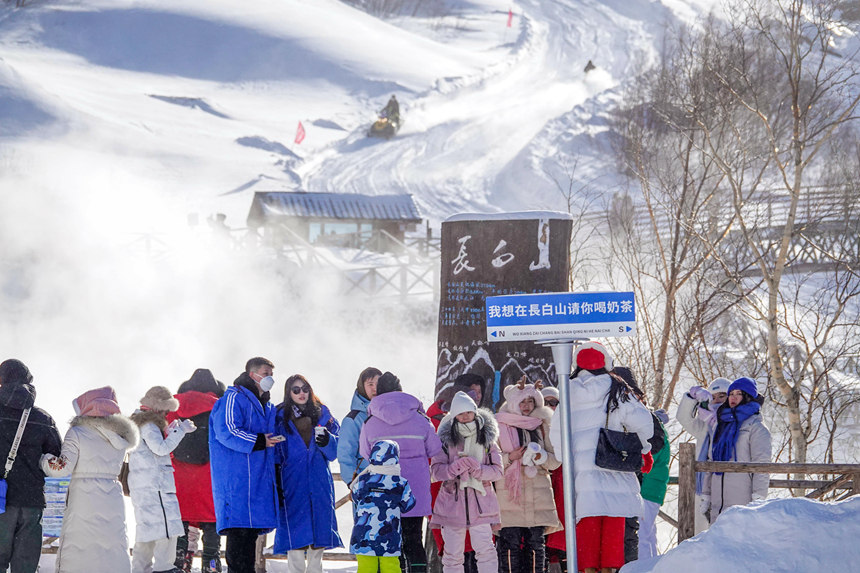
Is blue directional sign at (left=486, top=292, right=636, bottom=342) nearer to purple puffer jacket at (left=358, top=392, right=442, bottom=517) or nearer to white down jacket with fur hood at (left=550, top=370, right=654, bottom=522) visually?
white down jacket with fur hood at (left=550, top=370, right=654, bottom=522)

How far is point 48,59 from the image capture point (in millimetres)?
63062

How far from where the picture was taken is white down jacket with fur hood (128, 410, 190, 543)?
5.81 m

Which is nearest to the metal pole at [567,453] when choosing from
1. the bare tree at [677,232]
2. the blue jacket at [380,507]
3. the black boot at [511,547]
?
the blue jacket at [380,507]

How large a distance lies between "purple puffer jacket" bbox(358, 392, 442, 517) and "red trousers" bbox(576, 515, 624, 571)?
90 centimetres

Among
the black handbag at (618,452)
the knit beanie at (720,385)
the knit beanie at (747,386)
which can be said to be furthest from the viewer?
the knit beanie at (720,385)

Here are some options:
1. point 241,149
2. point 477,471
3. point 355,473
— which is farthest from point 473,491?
point 241,149

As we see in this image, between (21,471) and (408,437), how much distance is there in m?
2.17

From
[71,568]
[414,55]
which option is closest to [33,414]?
[71,568]

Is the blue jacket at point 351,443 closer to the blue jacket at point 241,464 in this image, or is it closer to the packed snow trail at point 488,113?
the blue jacket at point 241,464

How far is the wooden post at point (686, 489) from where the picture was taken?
231 inches

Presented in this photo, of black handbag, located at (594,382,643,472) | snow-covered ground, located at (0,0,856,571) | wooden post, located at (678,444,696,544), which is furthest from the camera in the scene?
snow-covered ground, located at (0,0,856,571)

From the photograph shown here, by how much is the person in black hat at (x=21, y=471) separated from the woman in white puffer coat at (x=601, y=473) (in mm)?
2921

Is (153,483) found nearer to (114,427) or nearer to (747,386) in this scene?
(114,427)

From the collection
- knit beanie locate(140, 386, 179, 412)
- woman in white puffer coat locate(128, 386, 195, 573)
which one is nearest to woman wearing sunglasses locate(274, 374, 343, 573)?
woman in white puffer coat locate(128, 386, 195, 573)
